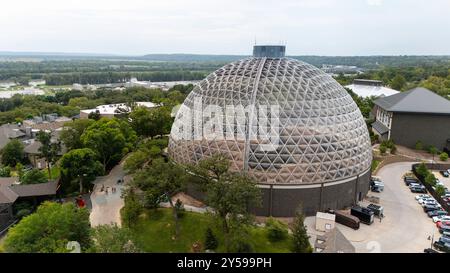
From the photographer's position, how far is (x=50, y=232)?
87.9 feet

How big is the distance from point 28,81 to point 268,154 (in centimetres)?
20774

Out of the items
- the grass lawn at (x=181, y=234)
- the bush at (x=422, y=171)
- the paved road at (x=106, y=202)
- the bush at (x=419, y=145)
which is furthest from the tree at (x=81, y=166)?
the bush at (x=419, y=145)

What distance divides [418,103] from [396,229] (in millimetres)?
40831

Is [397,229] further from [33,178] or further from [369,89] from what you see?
[369,89]

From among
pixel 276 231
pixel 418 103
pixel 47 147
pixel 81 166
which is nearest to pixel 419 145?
pixel 418 103

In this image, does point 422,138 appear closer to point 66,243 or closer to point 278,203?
point 278,203

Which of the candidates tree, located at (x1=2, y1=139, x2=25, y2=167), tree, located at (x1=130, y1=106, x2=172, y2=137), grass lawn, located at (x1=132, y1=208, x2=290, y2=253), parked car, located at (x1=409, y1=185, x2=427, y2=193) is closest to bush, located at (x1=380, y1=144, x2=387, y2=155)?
parked car, located at (x1=409, y1=185, x2=427, y2=193)

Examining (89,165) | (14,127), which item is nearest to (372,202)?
(89,165)

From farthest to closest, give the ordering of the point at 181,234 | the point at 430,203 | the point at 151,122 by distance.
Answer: the point at 151,122
the point at 430,203
the point at 181,234

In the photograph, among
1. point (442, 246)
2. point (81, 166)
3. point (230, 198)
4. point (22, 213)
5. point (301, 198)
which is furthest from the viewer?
point (81, 166)

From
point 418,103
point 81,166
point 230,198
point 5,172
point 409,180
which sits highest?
→ point 418,103

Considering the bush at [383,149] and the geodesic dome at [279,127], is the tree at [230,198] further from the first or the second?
the bush at [383,149]

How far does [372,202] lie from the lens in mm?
39969

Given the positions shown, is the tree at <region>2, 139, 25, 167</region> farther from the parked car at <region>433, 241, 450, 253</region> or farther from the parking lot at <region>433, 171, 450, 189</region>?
the parking lot at <region>433, 171, 450, 189</region>
